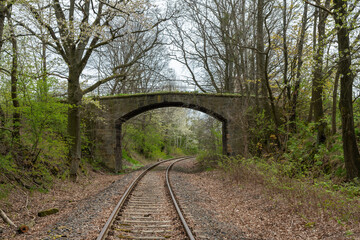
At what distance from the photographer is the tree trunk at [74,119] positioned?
35.0ft

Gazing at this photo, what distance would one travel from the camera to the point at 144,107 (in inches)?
652

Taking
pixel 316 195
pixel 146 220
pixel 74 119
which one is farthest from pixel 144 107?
pixel 316 195

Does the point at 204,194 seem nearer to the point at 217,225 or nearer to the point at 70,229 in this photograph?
the point at 217,225

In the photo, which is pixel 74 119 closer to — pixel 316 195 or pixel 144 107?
pixel 144 107


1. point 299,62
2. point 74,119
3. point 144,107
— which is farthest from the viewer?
point 144,107

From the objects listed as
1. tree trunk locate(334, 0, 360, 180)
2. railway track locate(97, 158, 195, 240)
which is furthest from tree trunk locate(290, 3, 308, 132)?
railway track locate(97, 158, 195, 240)

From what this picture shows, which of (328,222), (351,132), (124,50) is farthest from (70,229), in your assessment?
(124,50)

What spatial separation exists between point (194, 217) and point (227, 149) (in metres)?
10.6

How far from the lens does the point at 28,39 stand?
906cm

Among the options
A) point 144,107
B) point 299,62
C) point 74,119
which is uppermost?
point 299,62

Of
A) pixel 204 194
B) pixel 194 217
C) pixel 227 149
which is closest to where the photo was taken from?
pixel 194 217

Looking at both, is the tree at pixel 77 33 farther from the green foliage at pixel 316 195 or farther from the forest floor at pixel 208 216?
the green foliage at pixel 316 195

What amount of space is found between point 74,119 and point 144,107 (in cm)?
603

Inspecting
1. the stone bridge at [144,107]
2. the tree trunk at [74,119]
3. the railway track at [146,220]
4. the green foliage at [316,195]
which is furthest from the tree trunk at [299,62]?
the tree trunk at [74,119]
